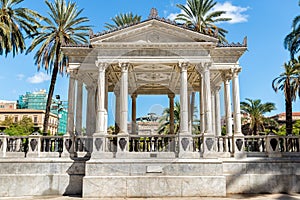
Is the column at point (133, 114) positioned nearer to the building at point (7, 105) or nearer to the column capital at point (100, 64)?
the column capital at point (100, 64)

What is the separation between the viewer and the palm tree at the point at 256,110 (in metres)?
43.9

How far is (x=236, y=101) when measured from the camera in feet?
58.4

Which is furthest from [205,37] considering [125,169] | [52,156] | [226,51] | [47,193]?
[47,193]

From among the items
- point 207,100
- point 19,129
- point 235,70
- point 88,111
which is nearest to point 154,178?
point 207,100

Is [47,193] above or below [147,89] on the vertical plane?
below

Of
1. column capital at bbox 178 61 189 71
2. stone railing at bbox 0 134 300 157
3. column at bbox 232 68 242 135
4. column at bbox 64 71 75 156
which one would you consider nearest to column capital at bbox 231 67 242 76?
column at bbox 232 68 242 135

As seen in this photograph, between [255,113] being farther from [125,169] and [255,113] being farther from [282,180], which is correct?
[125,169]

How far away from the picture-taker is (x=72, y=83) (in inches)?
729

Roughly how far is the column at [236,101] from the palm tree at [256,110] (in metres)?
28.1

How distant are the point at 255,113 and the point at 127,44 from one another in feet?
109

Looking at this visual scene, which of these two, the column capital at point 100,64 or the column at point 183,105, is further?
the column capital at point 100,64

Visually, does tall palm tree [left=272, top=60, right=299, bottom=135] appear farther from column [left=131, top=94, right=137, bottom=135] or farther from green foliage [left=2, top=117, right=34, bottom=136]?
green foliage [left=2, top=117, right=34, bottom=136]

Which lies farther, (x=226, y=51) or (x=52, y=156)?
(x=226, y=51)

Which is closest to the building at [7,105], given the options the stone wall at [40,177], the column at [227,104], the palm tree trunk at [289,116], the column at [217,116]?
the stone wall at [40,177]
